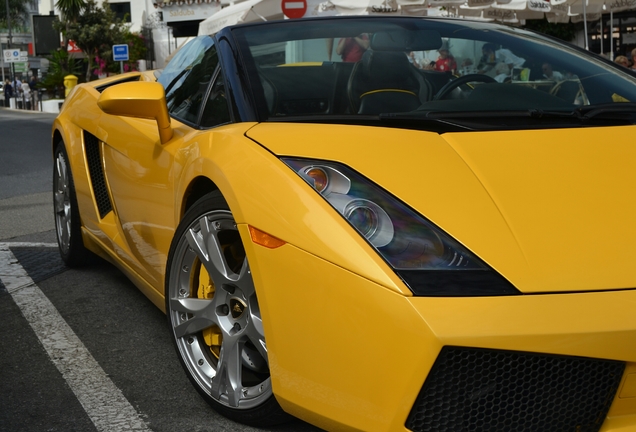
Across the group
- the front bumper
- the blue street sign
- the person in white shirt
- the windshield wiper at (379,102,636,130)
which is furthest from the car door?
the blue street sign

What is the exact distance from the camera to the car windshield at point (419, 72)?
2701mm

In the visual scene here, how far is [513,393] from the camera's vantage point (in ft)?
6.07

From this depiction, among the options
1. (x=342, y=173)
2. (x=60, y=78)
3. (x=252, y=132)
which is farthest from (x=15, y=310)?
(x=60, y=78)

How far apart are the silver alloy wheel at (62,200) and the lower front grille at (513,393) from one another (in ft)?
9.43

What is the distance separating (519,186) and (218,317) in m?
0.91

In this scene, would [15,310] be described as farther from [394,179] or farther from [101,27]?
[101,27]

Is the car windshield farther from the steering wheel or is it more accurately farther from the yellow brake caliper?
the yellow brake caliper

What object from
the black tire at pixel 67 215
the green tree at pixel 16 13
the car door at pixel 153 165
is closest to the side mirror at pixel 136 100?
the car door at pixel 153 165

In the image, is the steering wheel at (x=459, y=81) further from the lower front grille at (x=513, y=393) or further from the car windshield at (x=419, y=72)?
the lower front grille at (x=513, y=393)

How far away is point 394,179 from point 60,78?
1434 inches

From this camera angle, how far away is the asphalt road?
Answer: 8.14 ft

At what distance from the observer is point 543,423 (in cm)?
186

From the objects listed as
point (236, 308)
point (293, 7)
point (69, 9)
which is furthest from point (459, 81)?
point (69, 9)

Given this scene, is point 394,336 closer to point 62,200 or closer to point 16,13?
point 62,200
